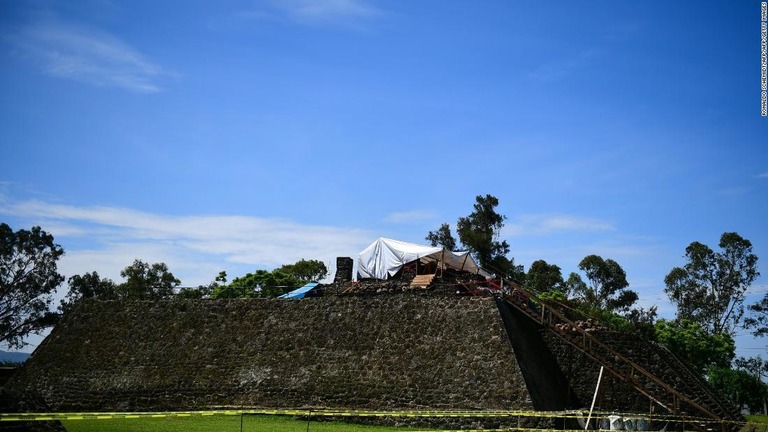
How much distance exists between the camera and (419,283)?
26.2 metres

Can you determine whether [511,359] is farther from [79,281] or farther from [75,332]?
[79,281]

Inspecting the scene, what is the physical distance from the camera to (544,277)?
187ft

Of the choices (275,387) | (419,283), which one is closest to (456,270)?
(419,283)

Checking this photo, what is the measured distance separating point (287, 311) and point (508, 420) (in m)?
9.35

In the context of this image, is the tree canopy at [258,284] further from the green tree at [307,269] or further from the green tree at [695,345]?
the green tree at [695,345]

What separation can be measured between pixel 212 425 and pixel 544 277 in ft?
137

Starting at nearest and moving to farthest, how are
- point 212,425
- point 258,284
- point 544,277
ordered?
point 212,425, point 258,284, point 544,277

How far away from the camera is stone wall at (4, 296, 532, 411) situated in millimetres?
20891

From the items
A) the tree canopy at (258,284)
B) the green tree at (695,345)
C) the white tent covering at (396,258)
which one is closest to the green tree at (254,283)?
the tree canopy at (258,284)

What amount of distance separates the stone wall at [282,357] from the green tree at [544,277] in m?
34.3

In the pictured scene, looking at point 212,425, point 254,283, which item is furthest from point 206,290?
point 212,425

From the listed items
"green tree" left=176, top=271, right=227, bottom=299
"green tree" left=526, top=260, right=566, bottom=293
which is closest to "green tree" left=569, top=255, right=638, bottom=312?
"green tree" left=526, top=260, right=566, bottom=293

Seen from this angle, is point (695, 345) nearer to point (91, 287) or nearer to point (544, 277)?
point (544, 277)

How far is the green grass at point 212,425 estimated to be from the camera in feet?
58.5
